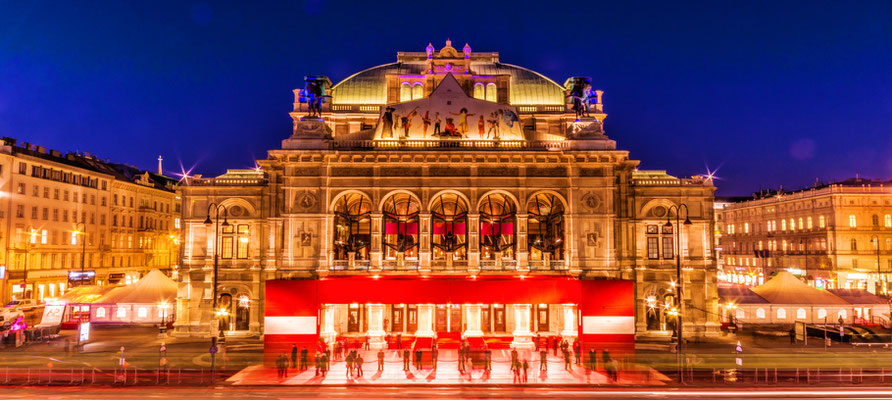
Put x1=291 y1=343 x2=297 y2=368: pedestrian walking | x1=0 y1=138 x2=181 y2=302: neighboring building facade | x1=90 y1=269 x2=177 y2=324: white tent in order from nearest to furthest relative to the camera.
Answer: x1=291 y1=343 x2=297 y2=368: pedestrian walking
x1=90 y1=269 x2=177 y2=324: white tent
x1=0 y1=138 x2=181 y2=302: neighboring building facade

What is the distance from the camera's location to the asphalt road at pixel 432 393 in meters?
26.8

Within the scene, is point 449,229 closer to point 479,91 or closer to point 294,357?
point 479,91

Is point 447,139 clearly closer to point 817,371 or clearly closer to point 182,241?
point 182,241

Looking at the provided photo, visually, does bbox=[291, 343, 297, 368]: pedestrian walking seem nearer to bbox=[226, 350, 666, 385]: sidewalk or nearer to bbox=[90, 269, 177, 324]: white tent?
bbox=[226, 350, 666, 385]: sidewalk

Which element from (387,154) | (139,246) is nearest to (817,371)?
(387,154)

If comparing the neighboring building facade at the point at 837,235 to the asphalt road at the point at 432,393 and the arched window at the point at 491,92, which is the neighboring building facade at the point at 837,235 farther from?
the asphalt road at the point at 432,393

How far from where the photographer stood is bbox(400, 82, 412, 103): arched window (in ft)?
168

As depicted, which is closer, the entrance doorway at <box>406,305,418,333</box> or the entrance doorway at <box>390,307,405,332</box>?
the entrance doorway at <box>406,305,418,333</box>

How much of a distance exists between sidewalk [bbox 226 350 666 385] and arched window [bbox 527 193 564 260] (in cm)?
1074

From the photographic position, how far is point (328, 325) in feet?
130

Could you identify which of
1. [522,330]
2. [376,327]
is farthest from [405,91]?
[522,330]

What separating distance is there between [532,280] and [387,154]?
43.2 ft

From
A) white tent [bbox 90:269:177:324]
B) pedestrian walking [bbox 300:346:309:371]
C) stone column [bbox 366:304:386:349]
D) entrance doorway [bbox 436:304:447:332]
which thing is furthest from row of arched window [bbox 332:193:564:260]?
white tent [bbox 90:269:177:324]

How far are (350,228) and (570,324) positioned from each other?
56.9ft
